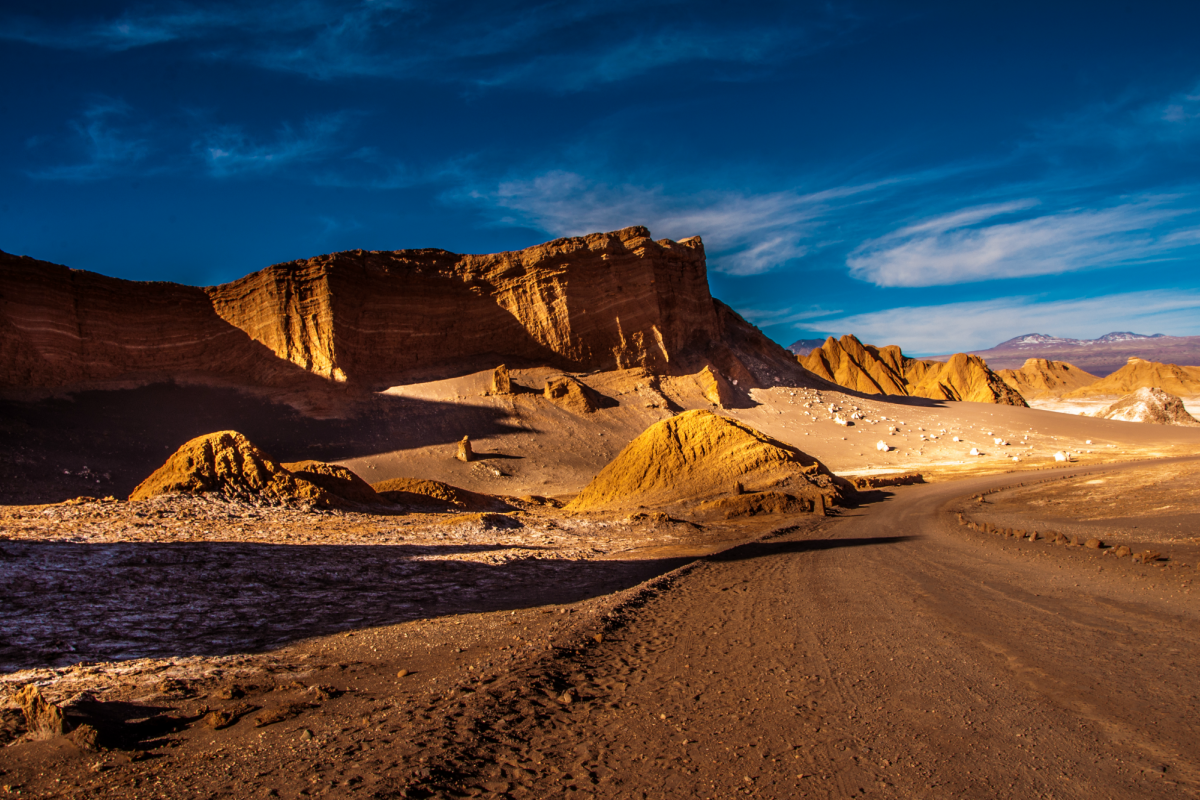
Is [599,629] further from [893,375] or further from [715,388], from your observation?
[893,375]

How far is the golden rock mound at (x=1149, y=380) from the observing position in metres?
103

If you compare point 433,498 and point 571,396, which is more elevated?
point 571,396

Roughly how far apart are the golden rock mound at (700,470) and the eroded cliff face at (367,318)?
26.8 meters

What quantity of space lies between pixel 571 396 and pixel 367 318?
16.3 meters

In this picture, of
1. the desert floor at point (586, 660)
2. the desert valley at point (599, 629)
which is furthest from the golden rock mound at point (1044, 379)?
the desert floor at point (586, 660)

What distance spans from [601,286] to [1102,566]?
1763 inches

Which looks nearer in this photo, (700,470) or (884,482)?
(700,470)

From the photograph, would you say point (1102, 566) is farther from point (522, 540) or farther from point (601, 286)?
point (601, 286)

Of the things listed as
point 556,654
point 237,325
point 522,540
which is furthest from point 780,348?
point 556,654

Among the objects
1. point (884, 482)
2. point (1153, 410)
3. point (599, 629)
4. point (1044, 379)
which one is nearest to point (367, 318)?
point (884, 482)

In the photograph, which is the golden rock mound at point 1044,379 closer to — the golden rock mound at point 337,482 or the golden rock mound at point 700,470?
the golden rock mound at point 700,470

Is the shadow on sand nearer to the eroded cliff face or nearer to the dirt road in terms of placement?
the dirt road

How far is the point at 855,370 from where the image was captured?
310 feet

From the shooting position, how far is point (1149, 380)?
346 ft
